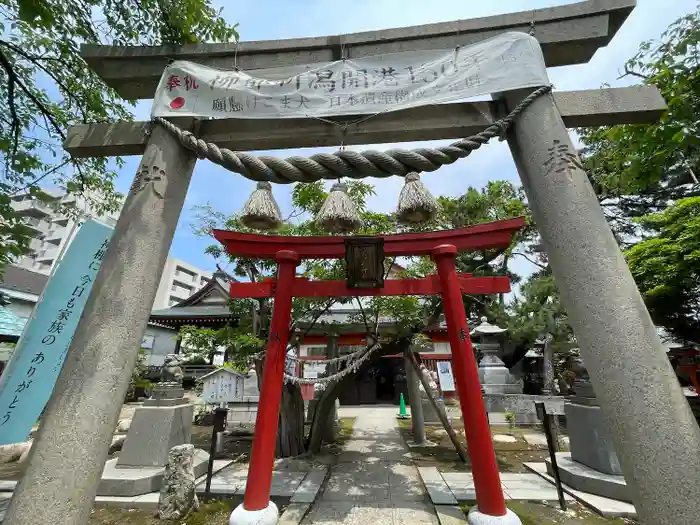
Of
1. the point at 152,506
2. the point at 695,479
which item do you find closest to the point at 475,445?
the point at 695,479

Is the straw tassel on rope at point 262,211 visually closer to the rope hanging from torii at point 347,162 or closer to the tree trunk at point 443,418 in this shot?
the rope hanging from torii at point 347,162

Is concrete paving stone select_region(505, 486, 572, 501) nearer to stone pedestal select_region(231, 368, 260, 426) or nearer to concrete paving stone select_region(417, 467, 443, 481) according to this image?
concrete paving stone select_region(417, 467, 443, 481)

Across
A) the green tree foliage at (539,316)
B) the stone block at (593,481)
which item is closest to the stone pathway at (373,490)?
the stone block at (593,481)

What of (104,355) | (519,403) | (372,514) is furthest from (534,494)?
(519,403)

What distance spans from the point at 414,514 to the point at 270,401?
244 centimetres

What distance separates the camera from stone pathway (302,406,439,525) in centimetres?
447

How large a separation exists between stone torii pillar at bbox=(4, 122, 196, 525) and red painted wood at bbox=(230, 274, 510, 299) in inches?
97.6

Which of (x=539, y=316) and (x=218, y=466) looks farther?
(x=539, y=316)

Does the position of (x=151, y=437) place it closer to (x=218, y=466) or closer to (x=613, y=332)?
(x=218, y=466)

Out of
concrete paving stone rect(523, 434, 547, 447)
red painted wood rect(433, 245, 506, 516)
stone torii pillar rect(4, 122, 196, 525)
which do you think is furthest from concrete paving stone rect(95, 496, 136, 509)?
concrete paving stone rect(523, 434, 547, 447)

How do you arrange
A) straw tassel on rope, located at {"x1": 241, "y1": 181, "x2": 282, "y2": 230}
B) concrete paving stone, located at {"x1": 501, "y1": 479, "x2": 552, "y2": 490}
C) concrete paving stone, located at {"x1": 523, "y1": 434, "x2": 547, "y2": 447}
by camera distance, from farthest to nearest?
concrete paving stone, located at {"x1": 523, "y1": 434, "x2": 547, "y2": 447}, concrete paving stone, located at {"x1": 501, "y1": 479, "x2": 552, "y2": 490}, straw tassel on rope, located at {"x1": 241, "y1": 181, "x2": 282, "y2": 230}

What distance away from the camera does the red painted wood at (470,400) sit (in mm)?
3932

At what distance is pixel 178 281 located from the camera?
5247 cm

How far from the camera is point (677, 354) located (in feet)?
39.6
